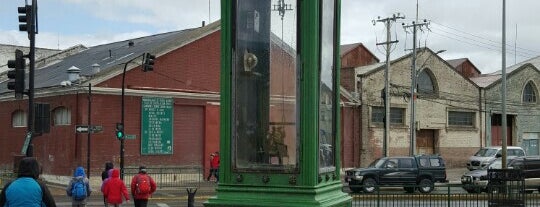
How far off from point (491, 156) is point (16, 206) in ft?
123

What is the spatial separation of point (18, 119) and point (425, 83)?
27086mm

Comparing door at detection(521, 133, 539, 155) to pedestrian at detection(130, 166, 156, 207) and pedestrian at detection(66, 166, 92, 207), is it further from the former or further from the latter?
pedestrian at detection(66, 166, 92, 207)

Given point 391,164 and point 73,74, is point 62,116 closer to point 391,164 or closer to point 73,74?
point 73,74

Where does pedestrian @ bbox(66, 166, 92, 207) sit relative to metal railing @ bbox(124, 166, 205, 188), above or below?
above

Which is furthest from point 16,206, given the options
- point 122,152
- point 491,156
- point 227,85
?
point 491,156

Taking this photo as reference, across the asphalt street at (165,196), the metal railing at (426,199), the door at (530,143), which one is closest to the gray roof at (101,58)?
the asphalt street at (165,196)

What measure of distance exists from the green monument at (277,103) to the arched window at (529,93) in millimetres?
56172

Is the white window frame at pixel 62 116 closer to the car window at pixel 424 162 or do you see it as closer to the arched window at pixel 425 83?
the car window at pixel 424 162

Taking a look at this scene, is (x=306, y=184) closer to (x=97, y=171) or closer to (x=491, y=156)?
(x=97, y=171)

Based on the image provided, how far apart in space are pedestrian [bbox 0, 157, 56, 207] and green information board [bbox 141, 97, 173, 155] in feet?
94.7

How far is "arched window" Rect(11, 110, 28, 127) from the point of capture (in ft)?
127

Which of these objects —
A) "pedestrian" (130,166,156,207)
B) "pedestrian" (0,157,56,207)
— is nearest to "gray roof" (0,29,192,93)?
"pedestrian" (130,166,156,207)

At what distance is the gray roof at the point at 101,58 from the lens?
37281 millimetres

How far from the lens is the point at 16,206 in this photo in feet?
20.6
